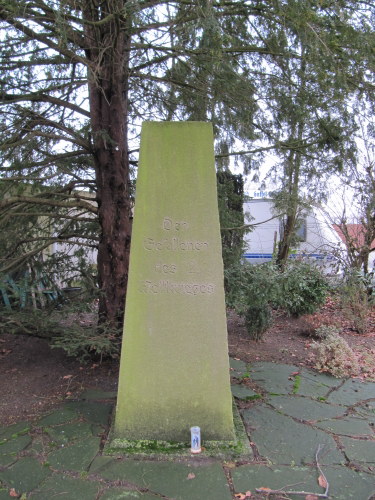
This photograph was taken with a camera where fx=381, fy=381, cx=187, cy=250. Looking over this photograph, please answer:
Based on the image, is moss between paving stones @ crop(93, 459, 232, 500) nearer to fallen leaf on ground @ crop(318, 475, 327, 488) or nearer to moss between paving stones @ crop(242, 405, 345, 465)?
moss between paving stones @ crop(242, 405, 345, 465)

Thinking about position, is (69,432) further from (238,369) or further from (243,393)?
(238,369)

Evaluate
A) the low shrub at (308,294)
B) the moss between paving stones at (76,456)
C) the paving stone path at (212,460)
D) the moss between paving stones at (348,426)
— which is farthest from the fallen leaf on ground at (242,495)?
the low shrub at (308,294)

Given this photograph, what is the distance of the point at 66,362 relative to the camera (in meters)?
4.48

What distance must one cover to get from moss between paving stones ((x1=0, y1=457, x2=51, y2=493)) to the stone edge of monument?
416 millimetres

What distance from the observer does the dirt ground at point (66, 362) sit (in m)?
3.53

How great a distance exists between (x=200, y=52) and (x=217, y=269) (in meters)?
2.10

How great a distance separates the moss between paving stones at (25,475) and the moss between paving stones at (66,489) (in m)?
0.07

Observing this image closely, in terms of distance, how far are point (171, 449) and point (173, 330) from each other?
2.65 feet

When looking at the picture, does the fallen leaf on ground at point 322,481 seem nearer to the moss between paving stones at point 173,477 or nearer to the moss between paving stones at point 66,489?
the moss between paving stones at point 173,477

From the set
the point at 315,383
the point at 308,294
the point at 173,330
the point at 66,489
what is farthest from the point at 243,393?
the point at 308,294

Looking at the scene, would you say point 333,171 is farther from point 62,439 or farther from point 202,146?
point 62,439

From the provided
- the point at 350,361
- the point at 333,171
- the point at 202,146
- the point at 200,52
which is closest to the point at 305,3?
the point at 200,52

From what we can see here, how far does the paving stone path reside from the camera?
221 cm

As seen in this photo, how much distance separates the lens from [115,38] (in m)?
3.60
